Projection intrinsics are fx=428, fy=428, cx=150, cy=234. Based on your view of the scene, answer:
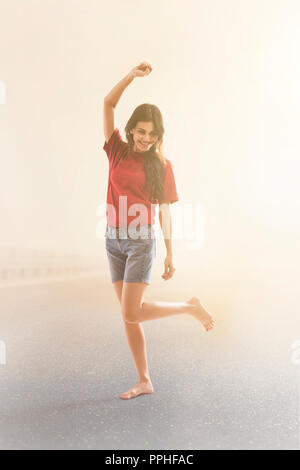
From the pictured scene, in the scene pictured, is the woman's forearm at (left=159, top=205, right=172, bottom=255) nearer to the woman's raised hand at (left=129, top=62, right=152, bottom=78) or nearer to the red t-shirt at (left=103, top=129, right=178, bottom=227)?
the red t-shirt at (left=103, top=129, right=178, bottom=227)

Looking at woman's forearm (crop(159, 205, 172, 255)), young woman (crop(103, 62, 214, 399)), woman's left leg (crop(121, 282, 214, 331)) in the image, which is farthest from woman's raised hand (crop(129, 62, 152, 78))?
woman's left leg (crop(121, 282, 214, 331))

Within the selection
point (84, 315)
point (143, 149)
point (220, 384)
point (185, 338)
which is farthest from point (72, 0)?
point (220, 384)

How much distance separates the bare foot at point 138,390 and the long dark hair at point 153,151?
2.69 feet

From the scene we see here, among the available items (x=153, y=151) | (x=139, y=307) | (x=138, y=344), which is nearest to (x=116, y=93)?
(x=153, y=151)

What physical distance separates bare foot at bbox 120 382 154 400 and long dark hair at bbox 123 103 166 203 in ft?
2.69

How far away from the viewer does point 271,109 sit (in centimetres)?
303

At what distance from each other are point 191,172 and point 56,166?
1.06 m

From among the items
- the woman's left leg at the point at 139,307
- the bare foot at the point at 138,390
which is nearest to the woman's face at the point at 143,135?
the woman's left leg at the point at 139,307

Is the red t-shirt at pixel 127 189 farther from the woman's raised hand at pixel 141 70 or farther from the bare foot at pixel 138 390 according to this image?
the bare foot at pixel 138 390

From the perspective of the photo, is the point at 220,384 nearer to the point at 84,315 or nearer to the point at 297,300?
the point at 84,315

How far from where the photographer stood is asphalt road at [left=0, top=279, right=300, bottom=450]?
60.9 inches

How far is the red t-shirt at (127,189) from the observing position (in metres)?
1.82

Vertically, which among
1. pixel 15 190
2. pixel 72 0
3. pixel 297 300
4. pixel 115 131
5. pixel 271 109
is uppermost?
pixel 72 0
